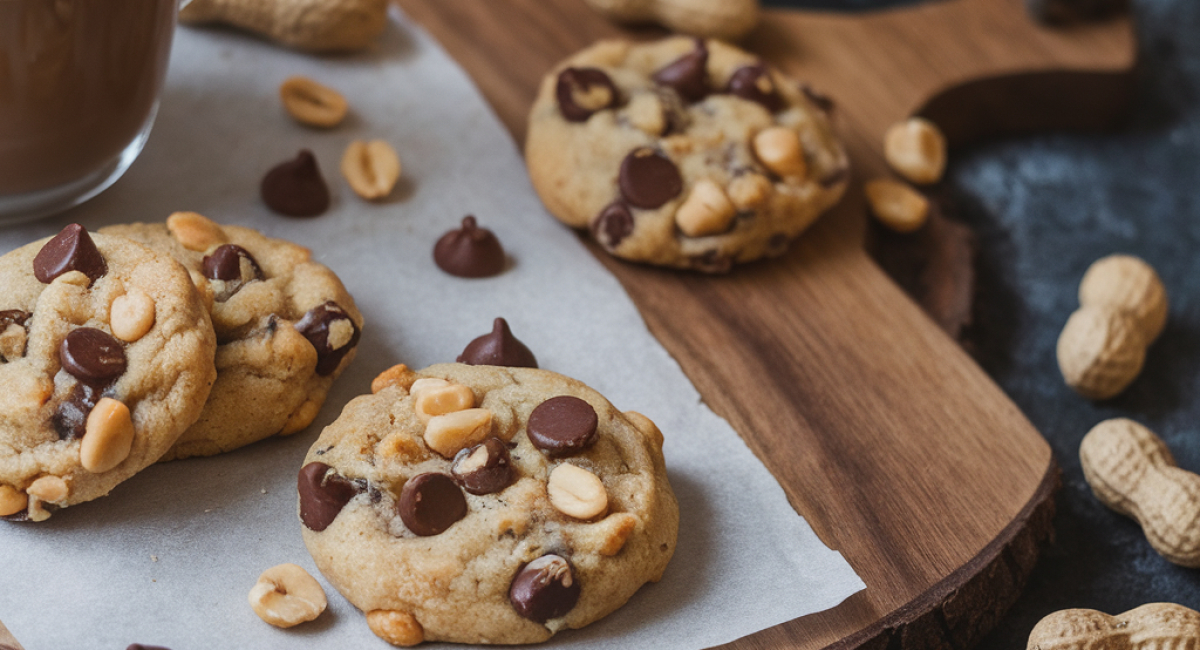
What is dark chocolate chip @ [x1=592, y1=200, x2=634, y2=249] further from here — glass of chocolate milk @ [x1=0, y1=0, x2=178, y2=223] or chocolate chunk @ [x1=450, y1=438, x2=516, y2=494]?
glass of chocolate milk @ [x1=0, y1=0, x2=178, y2=223]

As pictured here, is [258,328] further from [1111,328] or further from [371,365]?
[1111,328]

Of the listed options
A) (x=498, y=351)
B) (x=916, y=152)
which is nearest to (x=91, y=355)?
(x=498, y=351)

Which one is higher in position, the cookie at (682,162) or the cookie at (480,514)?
the cookie at (682,162)

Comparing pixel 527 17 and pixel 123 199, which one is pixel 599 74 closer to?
pixel 527 17

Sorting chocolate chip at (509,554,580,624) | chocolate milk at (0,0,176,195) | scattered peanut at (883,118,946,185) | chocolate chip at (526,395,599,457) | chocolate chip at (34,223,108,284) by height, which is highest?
chocolate milk at (0,0,176,195)

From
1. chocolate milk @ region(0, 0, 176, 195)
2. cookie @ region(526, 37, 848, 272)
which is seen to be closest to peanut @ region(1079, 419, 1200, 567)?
cookie @ region(526, 37, 848, 272)

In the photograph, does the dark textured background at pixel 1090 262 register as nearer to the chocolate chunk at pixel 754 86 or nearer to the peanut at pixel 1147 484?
the peanut at pixel 1147 484

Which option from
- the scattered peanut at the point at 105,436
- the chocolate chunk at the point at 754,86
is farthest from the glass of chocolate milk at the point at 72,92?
the chocolate chunk at the point at 754,86

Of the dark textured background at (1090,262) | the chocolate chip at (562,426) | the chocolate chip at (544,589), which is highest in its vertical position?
the chocolate chip at (562,426)
